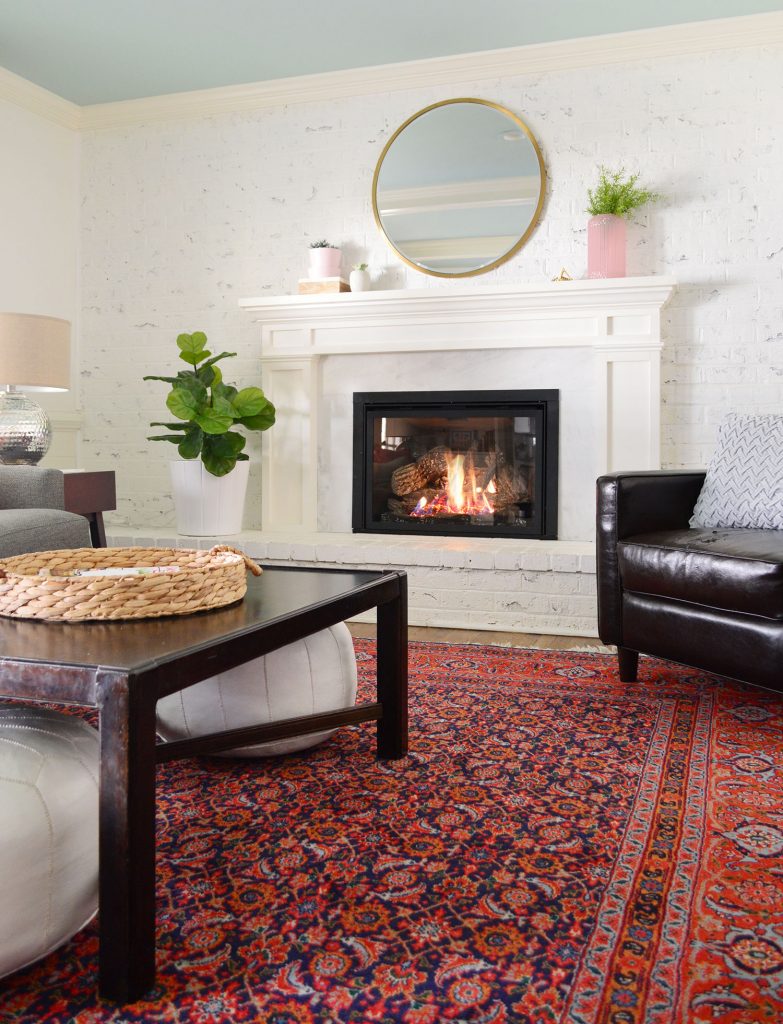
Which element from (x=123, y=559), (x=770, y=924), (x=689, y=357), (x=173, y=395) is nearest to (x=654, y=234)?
(x=689, y=357)

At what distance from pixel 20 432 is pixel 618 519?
2.20 m

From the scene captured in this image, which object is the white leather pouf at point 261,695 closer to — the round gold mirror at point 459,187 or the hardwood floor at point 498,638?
the hardwood floor at point 498,638

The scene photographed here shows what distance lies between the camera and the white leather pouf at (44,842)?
1041 millimetres

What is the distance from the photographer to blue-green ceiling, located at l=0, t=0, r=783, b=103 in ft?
11.5

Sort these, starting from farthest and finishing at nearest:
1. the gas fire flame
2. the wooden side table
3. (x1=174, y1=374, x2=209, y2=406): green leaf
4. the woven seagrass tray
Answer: the gas fire flame, (x1=174, y1=374, x2=209, y2=406): green leaf, the wooden side table, the woven seagrass tray

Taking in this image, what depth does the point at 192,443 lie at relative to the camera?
12.5ft

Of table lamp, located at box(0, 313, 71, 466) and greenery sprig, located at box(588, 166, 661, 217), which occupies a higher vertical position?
greenery sprig, located at box(588, 166, 661, 217)

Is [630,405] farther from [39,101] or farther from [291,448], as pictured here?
[39,101]

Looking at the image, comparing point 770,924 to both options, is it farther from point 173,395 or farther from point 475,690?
point 173,395

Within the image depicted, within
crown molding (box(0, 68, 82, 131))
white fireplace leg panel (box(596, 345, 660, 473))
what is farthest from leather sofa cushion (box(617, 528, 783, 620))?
crown molding (box(0, 68, 82, 131))

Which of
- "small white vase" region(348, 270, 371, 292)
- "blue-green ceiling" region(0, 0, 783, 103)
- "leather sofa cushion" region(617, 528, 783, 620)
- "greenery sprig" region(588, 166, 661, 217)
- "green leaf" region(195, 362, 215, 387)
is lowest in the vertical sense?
"leather sofa cushion" region(617, 528, 783, 620)

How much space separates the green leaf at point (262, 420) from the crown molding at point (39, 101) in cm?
199

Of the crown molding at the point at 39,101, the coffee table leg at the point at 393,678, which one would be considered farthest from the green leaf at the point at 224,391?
the coffee table leg at the point at 393,678

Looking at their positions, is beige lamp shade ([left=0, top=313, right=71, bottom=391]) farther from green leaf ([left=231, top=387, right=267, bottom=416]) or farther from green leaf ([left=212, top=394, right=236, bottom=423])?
green leaf ([left=231, top=387, right=267, bottom=416])
